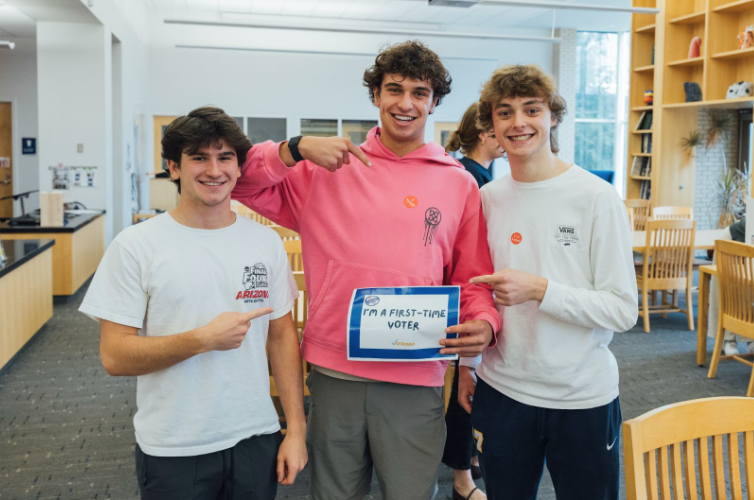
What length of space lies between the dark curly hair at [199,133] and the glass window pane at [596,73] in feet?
44.4

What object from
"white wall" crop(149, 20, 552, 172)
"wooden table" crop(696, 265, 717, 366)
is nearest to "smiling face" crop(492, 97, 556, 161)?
"wooden table" crop(696, 265, 717, 366)

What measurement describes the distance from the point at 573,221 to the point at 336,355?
699 millimetres

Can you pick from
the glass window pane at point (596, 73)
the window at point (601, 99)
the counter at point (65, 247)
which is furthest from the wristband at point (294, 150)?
the glass window pane at point (596, 73)

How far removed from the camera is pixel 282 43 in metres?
12.9

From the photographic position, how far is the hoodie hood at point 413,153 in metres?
1.79

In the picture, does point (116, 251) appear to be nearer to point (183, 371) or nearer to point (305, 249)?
point (183, 371)

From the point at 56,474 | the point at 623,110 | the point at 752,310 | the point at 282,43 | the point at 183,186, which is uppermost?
the point at 282,43

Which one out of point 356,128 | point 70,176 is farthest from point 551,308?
point 356,128

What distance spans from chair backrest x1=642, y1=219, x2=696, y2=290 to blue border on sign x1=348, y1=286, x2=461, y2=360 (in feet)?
14.9

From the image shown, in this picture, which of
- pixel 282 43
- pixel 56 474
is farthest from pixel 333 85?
pixel 56 474

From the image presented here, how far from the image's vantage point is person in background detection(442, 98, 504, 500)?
275 cm

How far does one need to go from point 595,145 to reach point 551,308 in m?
13.7

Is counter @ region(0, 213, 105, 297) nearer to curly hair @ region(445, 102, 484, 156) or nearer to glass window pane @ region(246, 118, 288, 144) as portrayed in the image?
curly hair @ region(445, 102, 484, 156)

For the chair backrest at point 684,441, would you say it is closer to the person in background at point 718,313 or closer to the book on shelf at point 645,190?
the person in background at point 718,313
